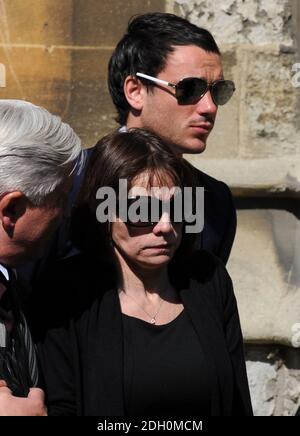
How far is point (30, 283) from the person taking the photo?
2.94 meters

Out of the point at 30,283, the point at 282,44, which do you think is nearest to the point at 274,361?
the point at 282,44

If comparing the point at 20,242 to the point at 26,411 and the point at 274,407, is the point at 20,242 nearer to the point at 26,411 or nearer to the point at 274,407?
the point at 26,411

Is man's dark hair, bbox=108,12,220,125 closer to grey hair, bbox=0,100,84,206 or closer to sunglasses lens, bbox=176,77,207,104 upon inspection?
sunglasses lens, bbox=176,77,207,104

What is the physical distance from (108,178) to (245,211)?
74.6 inches

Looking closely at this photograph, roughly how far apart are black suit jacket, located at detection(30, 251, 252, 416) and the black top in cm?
3

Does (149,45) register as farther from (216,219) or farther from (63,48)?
(63,48)

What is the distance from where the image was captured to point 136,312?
292 cm

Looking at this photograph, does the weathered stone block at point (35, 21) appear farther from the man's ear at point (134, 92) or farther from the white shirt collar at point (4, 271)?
the white shirt collar at point (4, 271)

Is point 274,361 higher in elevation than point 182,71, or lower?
lower

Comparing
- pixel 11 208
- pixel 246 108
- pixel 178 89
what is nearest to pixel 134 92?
pixel 178 89

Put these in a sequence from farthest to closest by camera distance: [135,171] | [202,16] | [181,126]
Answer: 1. [202,16]
2. [181,126]
3. [135,171]

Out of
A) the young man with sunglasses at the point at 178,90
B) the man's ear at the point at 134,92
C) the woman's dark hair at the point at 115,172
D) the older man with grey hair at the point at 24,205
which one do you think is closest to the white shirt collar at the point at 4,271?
the older man with grey hair at the point at 24,205

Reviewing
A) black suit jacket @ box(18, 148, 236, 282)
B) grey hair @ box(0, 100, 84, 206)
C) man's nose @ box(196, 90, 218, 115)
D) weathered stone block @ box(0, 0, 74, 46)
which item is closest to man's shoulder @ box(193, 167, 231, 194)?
black suit jacket @ box(18, 148, 236, 282)

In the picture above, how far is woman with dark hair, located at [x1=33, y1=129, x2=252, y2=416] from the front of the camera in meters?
2.79
